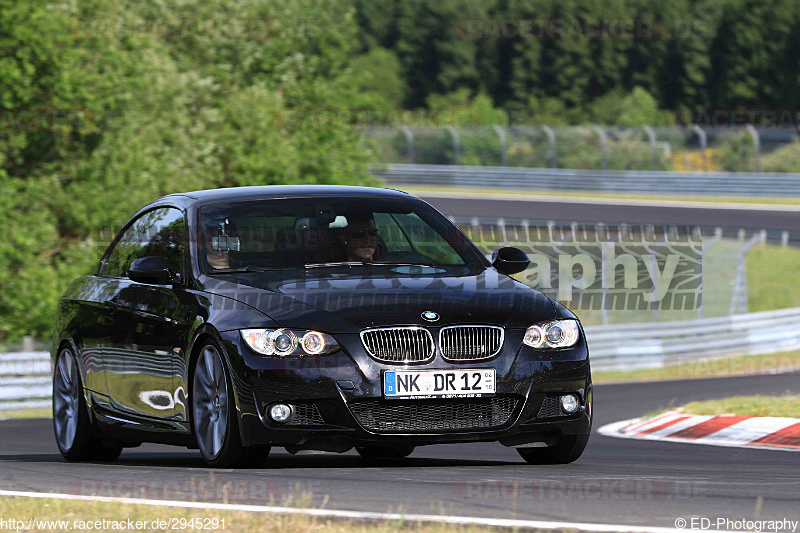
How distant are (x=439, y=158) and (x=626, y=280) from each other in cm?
2717

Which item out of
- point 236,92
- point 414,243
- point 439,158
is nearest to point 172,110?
point 236,92

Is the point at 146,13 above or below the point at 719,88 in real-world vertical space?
above

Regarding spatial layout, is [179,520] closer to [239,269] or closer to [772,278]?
[239,269]

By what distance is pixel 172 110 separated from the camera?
32.2 m

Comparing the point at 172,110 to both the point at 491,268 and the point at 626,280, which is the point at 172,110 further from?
the point at 491,268

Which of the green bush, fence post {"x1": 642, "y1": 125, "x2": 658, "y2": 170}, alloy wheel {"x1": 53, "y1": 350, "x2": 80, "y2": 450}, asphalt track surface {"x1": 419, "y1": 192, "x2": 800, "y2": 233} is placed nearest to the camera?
alloy wheel {"x1": 53, "y1": 350, "x2": 80, "y2": 450}

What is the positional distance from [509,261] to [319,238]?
1.17 m

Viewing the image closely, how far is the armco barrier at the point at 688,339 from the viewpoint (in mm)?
23734

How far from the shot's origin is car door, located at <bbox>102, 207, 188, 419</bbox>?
27.2 ft

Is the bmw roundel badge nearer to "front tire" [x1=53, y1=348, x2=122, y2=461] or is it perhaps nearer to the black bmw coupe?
the black bmw coupe

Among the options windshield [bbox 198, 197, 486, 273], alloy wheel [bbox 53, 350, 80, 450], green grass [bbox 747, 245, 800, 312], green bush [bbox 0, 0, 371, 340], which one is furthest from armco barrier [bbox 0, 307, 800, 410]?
windshield [bbox 198, 197, 486, 273]

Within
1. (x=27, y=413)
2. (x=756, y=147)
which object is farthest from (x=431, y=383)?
(x=756, y=147)

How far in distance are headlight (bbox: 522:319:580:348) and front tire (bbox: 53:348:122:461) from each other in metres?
3.22

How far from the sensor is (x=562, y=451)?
27.1ft
